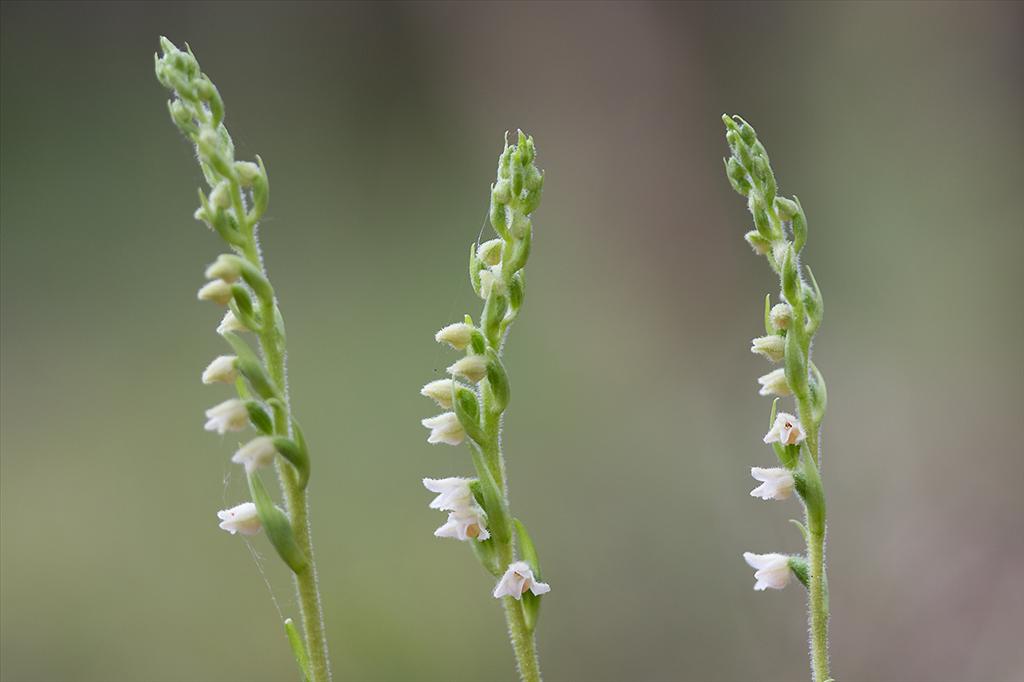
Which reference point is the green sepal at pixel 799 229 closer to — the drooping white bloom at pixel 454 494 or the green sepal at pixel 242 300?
the drooping white bloom at pixel 454 494

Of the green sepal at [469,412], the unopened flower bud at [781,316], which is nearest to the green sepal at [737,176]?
the unopened flower bud at [781,316]

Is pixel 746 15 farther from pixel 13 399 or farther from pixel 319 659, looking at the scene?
pixel 319 659

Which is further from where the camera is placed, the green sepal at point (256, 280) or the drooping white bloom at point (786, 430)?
the drooping white bloom at point (786, 430)

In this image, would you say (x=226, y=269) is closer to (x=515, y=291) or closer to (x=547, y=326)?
(x=515, y=291)

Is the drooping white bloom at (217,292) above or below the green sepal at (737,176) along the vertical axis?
below

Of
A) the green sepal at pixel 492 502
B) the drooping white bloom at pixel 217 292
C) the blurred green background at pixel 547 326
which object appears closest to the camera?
the drooping white bloom at pixel 217 292

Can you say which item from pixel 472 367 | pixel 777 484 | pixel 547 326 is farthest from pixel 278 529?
pixel 547 326
